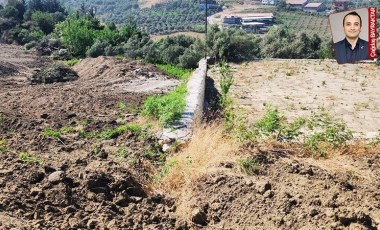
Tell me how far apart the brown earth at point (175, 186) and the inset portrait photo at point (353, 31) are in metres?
8.75

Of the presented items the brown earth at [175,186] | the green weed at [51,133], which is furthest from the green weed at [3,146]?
the green weed at [51,133]

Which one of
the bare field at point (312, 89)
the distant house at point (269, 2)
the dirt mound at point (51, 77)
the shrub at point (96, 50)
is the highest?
the distant house at point (269, 2)

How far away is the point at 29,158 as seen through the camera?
7215 millimetres

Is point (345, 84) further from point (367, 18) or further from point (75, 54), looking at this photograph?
point (75, 54)

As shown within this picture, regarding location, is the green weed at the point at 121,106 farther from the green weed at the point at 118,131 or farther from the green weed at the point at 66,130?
the green weed at the point at 118,131

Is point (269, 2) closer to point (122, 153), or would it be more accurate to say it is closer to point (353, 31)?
point (353, 31)

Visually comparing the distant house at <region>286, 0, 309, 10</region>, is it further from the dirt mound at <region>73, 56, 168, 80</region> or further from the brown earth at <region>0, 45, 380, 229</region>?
the brown earth at <region>0, 45, 380, 229</region>

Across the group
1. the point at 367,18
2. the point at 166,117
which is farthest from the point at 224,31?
the point at 166,117

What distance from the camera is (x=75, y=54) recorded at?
89.0 ft

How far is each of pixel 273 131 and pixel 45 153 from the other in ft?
12.4

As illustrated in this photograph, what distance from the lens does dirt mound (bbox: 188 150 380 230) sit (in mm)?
4953

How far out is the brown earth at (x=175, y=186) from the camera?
509 centimetres

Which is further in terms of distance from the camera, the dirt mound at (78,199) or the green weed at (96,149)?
the green weed at (96,149)

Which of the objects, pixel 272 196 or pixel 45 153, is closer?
pixel 272 196
